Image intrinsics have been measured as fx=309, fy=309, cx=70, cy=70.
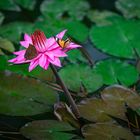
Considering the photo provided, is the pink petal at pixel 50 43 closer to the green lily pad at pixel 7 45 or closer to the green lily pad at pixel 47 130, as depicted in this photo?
the green lily pad at pixel 47 130

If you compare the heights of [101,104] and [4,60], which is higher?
[4,60]

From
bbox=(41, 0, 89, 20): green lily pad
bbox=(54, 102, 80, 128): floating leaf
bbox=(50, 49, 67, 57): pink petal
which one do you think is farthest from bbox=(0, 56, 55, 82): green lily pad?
bbox=(41, 0, 89, 20): green lily pad

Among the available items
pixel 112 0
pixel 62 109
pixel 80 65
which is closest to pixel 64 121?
pixel 62 109

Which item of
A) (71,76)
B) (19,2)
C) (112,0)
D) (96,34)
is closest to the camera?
(71,76)

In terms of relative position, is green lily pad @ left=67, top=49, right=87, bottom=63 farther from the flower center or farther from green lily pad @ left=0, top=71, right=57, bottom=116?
the flower center

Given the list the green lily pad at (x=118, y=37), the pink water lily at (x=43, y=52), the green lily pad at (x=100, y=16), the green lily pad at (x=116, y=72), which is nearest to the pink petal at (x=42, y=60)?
the pink water lily at (x=43, y=52)

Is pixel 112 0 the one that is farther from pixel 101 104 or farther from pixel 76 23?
pixel 101 104

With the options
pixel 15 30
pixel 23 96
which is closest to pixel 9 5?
pixel 15 30
